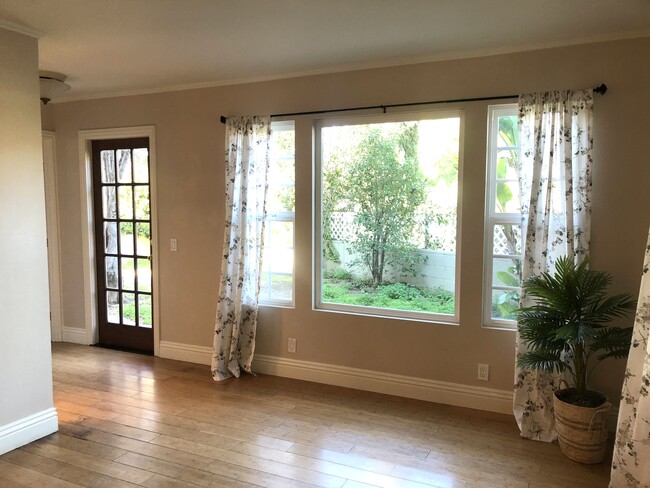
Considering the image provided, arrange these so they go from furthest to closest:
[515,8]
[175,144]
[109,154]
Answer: [109,154]
[175,144]
[515,8]

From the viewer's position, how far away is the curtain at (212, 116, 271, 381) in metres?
3.88

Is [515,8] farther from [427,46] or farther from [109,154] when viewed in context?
[109,154]

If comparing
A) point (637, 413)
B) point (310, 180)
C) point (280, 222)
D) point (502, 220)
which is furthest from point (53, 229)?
point (637, 413)

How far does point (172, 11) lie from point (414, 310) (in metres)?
2.55

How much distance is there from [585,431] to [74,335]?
15.4 ft

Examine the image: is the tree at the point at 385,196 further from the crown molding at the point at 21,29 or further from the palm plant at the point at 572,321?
the crown molding at the point at 21,29

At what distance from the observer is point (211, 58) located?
11.1 feet

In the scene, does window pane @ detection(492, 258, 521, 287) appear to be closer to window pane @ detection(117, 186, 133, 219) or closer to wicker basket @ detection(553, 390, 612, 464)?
wicker basket @ detection(553, 390, 612, 464)

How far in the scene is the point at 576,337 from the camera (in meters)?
2.57

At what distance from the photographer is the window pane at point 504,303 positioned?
3314mm

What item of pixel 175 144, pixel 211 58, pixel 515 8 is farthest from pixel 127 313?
pixel 515 8

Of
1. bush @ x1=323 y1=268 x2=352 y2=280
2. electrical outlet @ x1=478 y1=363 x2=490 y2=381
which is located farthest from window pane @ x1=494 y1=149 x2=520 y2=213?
bush @ x1=323 y1=268 x2=352 y2=280

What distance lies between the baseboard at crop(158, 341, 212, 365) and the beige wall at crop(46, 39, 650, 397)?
6 centimetres

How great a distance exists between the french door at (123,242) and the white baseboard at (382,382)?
81 centimetres
